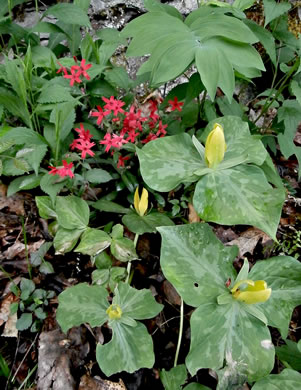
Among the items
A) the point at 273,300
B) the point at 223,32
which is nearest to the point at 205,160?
the point at 223,32

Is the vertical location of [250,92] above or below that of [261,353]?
above

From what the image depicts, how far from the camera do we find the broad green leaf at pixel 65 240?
1.57 m

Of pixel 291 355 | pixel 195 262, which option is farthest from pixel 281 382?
pixel 195 262

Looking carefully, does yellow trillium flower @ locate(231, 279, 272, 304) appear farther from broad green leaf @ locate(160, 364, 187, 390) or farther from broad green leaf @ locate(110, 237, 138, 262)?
broad green leaf @ locate(110, 237, 138, 262)

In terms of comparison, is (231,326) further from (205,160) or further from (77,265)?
(77,265)

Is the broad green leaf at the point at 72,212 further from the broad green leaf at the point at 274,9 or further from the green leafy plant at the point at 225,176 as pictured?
the broad green leaf at the point at 274,9

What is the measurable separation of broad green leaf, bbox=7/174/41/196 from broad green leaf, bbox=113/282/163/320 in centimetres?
68

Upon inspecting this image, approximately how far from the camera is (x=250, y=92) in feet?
8.02

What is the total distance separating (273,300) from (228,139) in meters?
0.66

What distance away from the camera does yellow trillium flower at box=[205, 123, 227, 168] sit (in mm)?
1210

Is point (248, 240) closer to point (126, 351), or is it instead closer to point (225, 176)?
point (225, 176)

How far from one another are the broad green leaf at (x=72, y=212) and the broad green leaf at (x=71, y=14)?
0.90m

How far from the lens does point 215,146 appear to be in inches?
48.6

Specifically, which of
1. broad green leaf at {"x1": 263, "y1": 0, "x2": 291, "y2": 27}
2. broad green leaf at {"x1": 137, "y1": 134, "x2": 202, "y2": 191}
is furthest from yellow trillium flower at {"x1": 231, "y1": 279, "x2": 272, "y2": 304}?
broad green leaf at {"x1": 263, "y1": 0, "x2": 291, "y2": 27}
